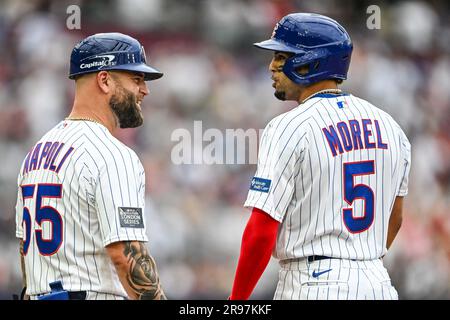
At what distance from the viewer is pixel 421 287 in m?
8.59

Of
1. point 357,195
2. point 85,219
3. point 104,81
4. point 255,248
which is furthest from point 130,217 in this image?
point 357,195

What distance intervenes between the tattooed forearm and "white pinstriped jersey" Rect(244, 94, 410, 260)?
0.51 metres

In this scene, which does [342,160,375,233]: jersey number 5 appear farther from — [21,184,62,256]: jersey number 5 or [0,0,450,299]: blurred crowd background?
[0,0,450,299]: blurred crowd background

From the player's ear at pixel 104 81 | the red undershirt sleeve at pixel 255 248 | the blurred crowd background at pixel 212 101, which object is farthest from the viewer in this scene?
the blurred crowd background at pixel 212 101

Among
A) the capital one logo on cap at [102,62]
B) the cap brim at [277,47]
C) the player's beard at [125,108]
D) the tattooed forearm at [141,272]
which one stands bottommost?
the tattooed forearm at [141,272]

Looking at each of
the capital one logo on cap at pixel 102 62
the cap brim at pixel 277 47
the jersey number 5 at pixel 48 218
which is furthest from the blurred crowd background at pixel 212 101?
the jersey number 5 at pixel 48 218

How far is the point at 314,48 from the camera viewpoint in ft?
13.8

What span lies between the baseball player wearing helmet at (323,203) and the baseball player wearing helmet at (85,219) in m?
0.50

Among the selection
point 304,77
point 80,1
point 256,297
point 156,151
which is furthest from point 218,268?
point 304,77

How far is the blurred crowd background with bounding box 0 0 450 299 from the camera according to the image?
803cm

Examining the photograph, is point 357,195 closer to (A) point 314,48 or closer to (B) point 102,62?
(A) point 314,48

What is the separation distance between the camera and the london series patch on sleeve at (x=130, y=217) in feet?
12.0

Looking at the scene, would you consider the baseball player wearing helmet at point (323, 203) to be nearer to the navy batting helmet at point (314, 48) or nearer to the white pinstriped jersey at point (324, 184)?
the white pinstriped jersey at point (324, 184)
